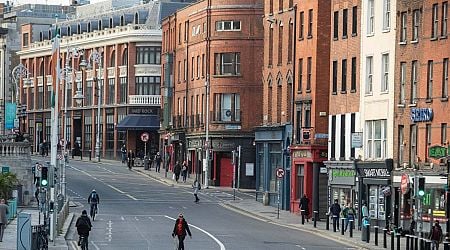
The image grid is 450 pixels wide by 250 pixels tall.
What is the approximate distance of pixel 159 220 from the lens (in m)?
76.1

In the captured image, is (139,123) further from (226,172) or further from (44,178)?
(44,178)

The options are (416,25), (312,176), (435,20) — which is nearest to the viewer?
(435,20)

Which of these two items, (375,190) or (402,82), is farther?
(375,190)

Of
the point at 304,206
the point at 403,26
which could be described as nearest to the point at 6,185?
the point at 304,206

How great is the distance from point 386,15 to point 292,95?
1651cm

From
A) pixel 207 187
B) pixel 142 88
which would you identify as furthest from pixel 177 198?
pixel 142 88

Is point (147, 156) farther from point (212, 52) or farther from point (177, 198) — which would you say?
point (177, 198)

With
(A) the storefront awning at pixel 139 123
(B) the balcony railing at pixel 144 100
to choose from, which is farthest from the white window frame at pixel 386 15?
(B) the balcony railing at pixel 144 100

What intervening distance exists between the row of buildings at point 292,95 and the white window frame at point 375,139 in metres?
0.08

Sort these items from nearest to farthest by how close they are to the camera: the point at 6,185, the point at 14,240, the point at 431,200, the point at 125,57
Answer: the point at 14,240, the point at 431,200, the point at 6,185, the point at 125,57

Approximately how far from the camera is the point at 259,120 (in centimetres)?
11225

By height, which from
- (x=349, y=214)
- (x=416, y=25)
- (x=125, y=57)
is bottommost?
(x=349, y=214)

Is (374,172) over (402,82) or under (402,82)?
under

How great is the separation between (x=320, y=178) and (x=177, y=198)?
14.8 meters
